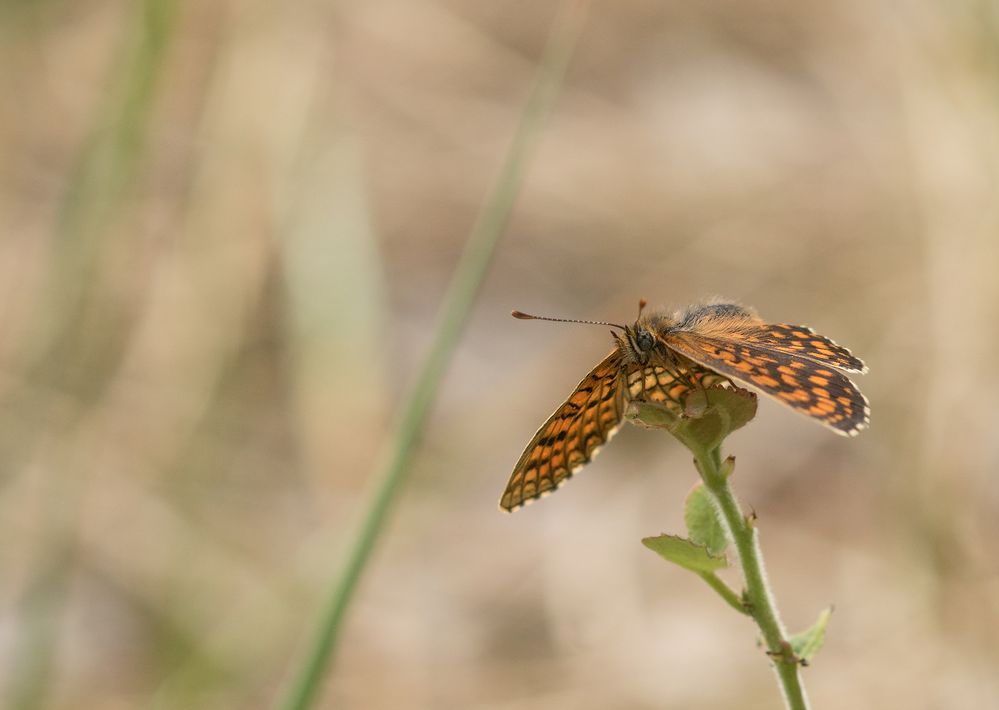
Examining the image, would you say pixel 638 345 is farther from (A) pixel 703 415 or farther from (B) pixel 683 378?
(A) pixel 703 415

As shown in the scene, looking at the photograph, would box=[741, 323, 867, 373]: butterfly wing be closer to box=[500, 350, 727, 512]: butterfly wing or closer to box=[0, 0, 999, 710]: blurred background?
box=[500, 350, 727, 512]: butterfly wing

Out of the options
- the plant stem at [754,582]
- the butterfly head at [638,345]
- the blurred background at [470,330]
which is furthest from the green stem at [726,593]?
the blurred background at [470,330]

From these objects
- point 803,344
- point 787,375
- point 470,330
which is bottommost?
point 787,375

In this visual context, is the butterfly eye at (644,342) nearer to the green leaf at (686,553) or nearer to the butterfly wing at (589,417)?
the butterfly wing at (589,417)

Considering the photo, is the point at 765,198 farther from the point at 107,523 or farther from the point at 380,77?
the point at 107,523

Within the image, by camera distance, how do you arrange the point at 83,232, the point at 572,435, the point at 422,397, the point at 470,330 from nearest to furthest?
1. the point at 572,435
2. the point at 422,397
3. the point at 83,232
4. the point at 470,330

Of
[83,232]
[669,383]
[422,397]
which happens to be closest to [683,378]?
[669,383]
